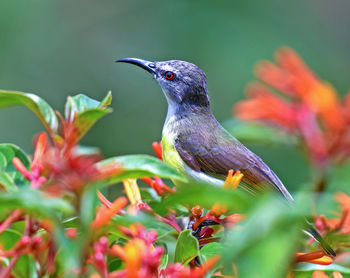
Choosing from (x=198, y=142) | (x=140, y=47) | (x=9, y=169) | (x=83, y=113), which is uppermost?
(x=83, y=113)

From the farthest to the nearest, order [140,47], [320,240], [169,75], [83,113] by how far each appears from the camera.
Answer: [140,47], [169,75], [320,240], [83,113]

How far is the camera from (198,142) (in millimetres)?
3867

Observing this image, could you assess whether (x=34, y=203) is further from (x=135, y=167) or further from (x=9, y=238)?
(x=9, y=238)

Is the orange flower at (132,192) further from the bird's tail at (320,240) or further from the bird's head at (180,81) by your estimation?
the bird's head at (180,81)

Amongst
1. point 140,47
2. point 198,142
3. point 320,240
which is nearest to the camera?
point 320,240

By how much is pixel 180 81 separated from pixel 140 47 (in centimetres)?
450

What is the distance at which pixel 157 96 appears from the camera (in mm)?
8383

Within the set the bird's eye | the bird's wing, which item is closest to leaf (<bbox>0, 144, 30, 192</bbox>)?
the bird's wing

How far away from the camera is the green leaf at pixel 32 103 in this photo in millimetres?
1672

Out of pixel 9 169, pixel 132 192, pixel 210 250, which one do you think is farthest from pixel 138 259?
pixel 132 192

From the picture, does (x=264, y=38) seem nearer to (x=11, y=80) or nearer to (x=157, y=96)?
(x=157, y=96)

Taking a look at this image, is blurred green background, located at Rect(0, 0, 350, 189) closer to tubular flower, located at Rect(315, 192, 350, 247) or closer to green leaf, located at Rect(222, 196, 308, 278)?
tubular flower, located at Rect(315, 192, 350, 247)

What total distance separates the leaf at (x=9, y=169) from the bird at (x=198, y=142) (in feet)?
5.08

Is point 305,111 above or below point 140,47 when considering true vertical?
above
